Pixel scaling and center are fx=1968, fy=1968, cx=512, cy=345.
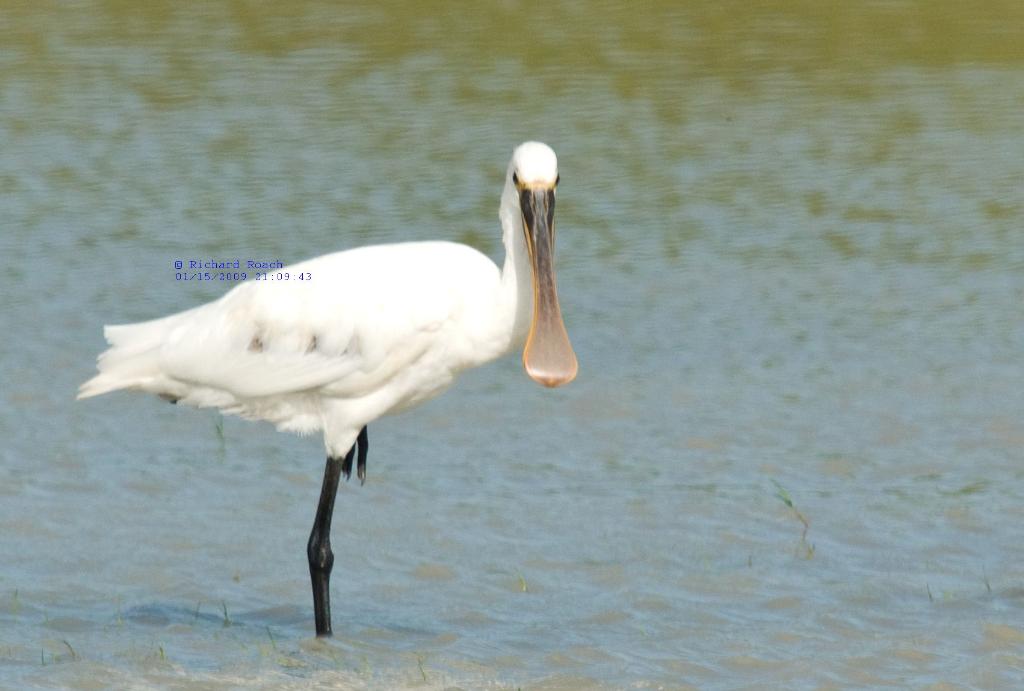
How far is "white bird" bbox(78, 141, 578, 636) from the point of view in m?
5.60

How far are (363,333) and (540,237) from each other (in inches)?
24.6

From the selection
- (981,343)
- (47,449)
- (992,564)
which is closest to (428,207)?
(981,343)

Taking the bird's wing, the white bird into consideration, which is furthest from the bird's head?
the bird's wing

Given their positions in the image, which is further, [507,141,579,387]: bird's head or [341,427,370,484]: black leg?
[341,427,370,484]: black leg

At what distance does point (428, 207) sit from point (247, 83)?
144 inches

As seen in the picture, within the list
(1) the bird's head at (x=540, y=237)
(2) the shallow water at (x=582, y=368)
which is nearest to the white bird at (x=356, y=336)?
(1) the bird's head at (x=540, y=237)

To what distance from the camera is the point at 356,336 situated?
577 centimetres

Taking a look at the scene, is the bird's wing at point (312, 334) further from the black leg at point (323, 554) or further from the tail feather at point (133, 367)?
the black leg at point (323, 554)

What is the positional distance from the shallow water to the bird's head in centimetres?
88

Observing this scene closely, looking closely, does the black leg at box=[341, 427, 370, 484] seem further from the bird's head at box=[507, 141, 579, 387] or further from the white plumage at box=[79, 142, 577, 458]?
the bird's head at box=[507, 141, 579, 387]

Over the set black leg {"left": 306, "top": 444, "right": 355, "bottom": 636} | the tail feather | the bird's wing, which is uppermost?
the bird's wing

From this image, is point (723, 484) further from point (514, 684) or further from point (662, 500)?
point (514, 684)

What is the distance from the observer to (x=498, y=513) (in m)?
6.87

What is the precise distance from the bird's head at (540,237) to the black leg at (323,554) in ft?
Result: 2.59
